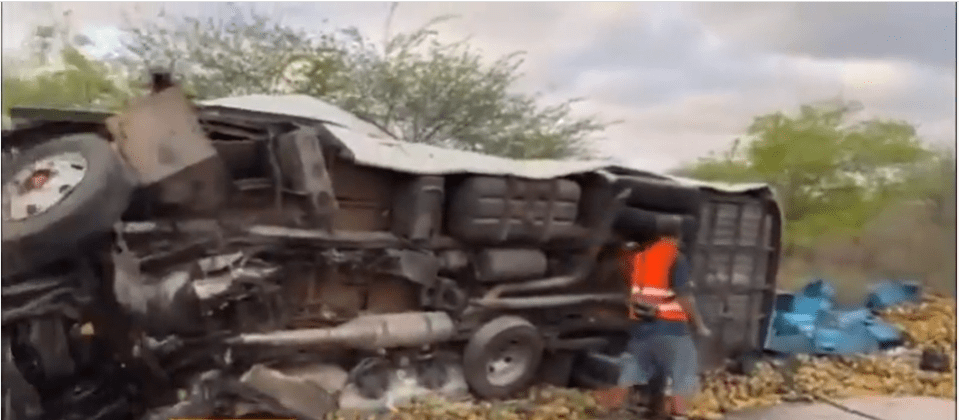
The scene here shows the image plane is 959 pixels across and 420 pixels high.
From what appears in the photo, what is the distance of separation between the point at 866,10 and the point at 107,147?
9.07ft

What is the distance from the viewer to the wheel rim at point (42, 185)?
2922 millimetres

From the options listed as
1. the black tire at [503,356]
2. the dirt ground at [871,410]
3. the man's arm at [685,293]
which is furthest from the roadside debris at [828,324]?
the black tire at [503,356]

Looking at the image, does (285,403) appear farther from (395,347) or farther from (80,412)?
(80,412)

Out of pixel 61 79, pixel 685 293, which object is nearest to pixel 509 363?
Answer: pixel 685 293

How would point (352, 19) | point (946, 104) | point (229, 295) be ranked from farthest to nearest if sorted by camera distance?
point (946, 104), point (352, 19), point (229, 295)

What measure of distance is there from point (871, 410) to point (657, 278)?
113 cm

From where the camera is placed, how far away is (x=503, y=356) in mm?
3648

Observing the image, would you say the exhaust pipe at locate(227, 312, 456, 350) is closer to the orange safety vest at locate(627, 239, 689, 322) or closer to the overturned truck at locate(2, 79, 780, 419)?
the overturned truck at locate(2, 79, 780, 419)

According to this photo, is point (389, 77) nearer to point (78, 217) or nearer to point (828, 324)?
point (78, 217)

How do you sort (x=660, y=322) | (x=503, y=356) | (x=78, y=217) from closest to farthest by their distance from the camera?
(x=78, y=217) < (x=503, y=356) < (x=660, y=322)

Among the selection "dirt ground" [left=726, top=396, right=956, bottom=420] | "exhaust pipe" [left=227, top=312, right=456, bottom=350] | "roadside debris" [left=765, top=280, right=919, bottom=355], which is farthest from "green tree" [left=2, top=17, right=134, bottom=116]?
"roadside debris" [left=765, top=280, right=919, bottom=355]

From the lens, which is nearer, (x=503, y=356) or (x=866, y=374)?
(x=503, y=356)

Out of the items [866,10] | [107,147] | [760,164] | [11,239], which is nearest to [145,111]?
[107,147]

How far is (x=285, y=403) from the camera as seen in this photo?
3.21 meters
